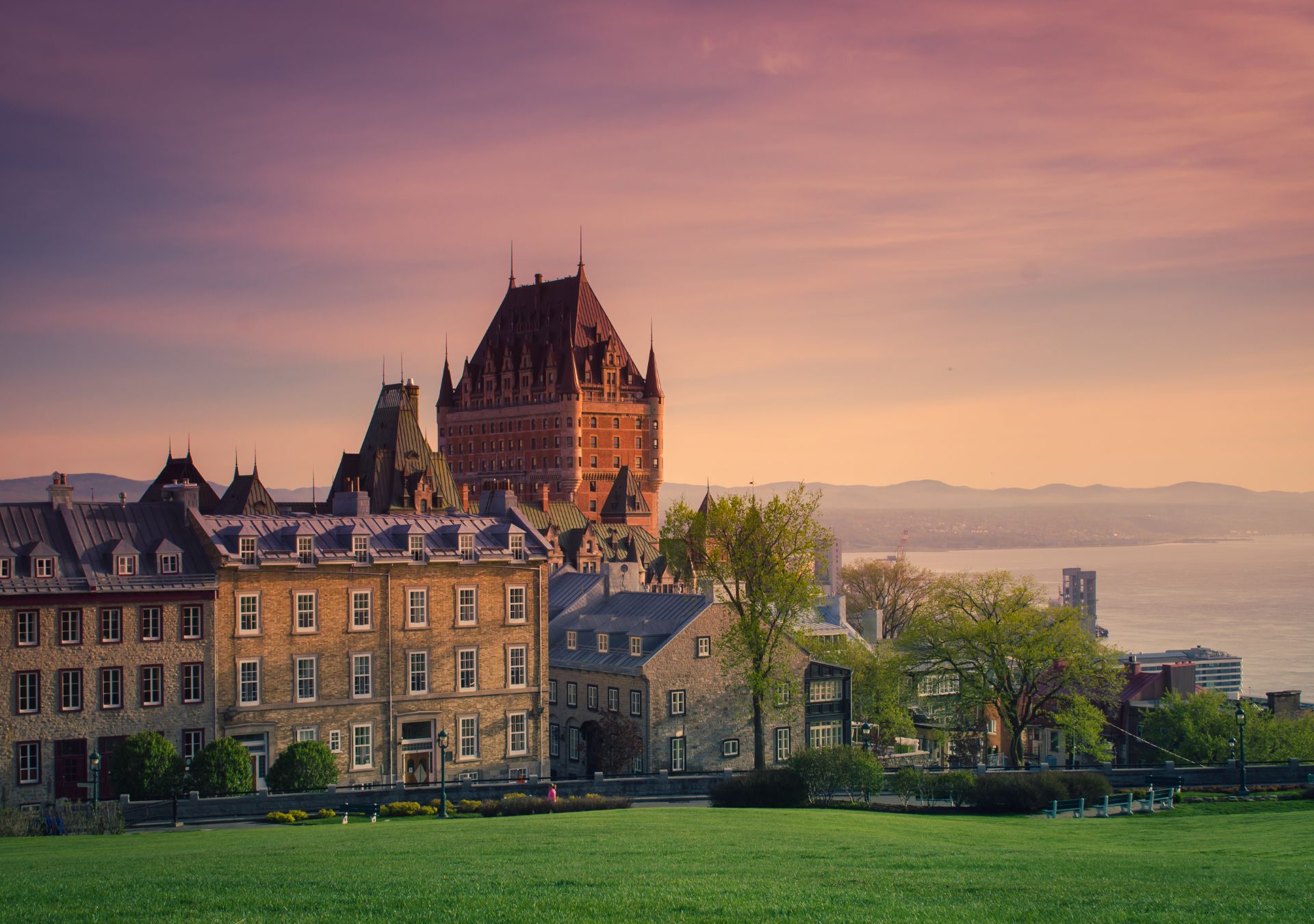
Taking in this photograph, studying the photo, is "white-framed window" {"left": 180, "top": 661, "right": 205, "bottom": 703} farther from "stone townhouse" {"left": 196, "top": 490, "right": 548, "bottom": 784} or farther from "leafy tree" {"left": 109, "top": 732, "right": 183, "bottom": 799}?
"leafy tree" {"left": 109, "top": 732, "right": 183, "bottom": 799}

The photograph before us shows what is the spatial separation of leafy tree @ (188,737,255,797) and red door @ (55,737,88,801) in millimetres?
4570

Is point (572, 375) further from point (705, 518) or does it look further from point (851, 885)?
point (851, 885)

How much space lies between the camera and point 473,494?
19712 cm

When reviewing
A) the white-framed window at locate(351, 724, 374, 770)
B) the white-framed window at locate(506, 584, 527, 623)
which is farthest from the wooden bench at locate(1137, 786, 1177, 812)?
the white-framed window at locate(351, 724, 374, 770)

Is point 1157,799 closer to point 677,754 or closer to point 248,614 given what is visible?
point 677,754

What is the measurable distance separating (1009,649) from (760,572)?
1494 centimetres

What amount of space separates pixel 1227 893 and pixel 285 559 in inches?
1689

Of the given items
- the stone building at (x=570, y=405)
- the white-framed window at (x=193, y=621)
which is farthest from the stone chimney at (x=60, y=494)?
the stone building at (x=570, y=405)

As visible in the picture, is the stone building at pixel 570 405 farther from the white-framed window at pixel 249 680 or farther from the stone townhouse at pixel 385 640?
the white-framed window at pixel 249 680

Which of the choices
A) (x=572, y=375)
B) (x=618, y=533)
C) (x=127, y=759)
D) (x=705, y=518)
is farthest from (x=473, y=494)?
(x=127, y=759)

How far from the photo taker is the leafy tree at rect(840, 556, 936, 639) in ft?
486

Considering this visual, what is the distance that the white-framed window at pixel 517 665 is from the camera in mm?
62219

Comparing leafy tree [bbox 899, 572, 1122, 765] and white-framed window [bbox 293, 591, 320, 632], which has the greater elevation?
white-framed window [bbox 293, 591, 320, 632]

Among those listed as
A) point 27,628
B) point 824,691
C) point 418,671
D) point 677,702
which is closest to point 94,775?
point 27,628
